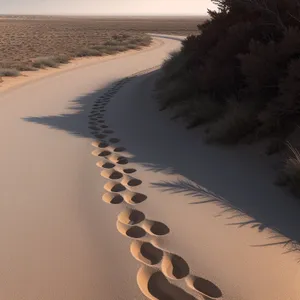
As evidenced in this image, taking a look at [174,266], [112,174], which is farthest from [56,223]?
[112,174]

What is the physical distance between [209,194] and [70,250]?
6.05 feet

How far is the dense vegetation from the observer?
580cm

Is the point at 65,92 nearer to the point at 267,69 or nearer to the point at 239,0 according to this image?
the point at 239,0

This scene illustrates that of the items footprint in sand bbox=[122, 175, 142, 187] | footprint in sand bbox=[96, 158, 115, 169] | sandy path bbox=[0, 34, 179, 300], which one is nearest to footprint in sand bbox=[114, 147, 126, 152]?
sandy path bbox=[0, 34, 179, 300]

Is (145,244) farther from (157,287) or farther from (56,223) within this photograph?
(56,223)

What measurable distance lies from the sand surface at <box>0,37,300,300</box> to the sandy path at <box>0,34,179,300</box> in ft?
0.04

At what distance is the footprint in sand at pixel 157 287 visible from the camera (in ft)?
9.40

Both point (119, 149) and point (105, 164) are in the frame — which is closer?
point (105, 164)

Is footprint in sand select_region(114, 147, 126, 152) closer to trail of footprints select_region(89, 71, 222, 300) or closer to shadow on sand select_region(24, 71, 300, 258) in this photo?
shadow on sand select_region(24, 71, 300, 258)

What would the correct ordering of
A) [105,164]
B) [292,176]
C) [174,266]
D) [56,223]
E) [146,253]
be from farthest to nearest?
1. [105,164]
2. [292,176]
3. [56,223]
4. [146,253]
5. [174,266]

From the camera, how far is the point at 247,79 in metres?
6.64

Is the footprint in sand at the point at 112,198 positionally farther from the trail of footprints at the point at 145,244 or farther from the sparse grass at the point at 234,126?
the sparse grass at the point at 234,126

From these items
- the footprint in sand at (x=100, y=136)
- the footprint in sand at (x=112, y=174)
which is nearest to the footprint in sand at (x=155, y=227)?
the footprint in sand at (x=112, y=174)

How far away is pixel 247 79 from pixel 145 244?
399cm
